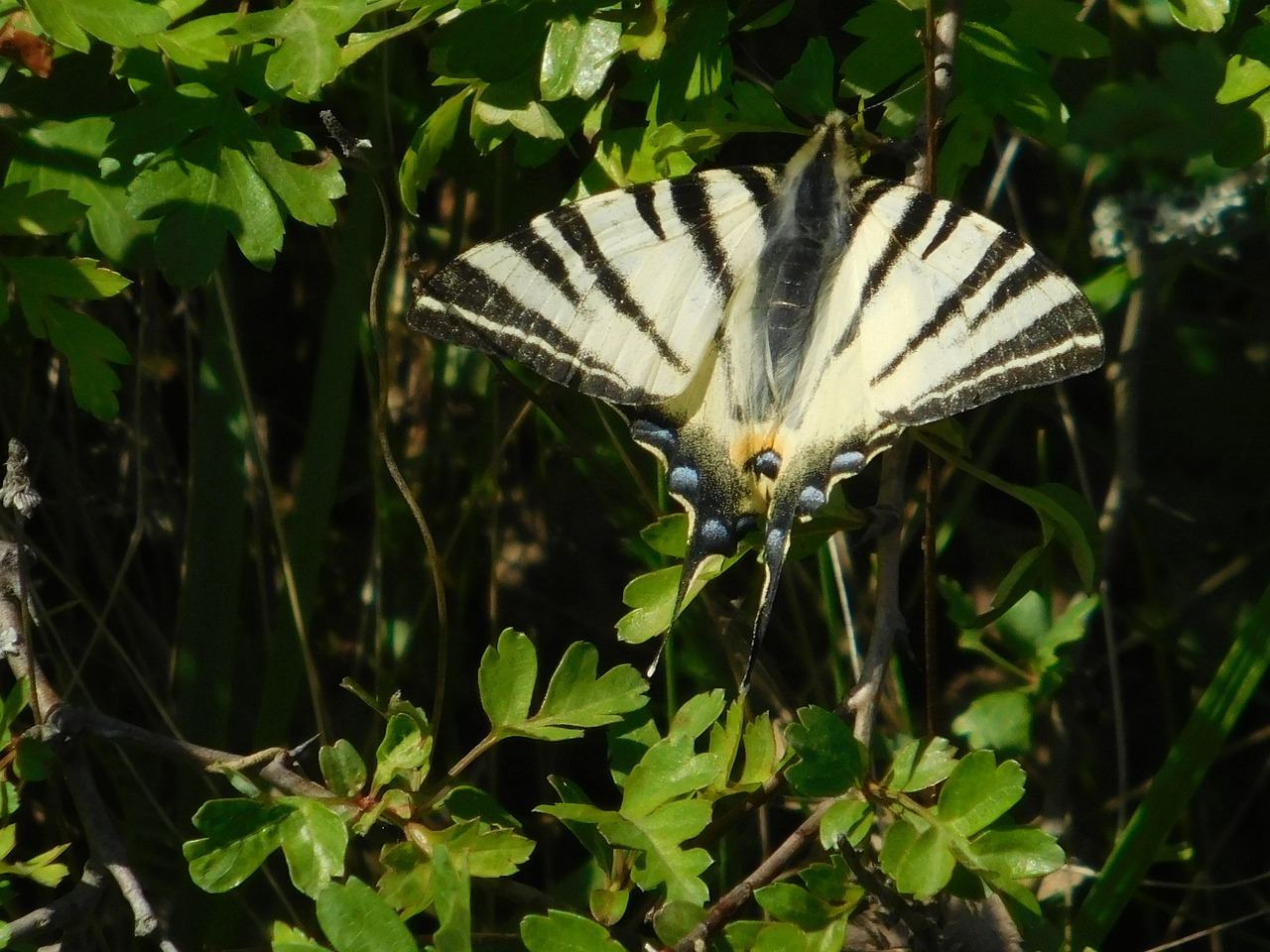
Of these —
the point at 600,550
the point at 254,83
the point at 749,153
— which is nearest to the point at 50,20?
the point at 254,83

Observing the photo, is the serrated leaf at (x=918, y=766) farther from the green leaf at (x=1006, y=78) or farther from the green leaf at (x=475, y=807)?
the green leaf at (x=1006, y=78)

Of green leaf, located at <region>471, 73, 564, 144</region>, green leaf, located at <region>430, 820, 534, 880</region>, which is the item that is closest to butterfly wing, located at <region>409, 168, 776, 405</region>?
green leaf, located at <region>471, 73, 564, 144</region>

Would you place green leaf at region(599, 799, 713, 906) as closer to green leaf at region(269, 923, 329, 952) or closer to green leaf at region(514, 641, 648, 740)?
green leaf at region(514, 641, 648, 740)

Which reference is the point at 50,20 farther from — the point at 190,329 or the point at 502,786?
the point at 502,786

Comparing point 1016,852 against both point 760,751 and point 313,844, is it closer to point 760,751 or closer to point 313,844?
point 760,751

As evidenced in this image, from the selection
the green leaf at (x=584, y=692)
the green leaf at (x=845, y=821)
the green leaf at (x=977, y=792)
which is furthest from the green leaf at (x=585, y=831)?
the green leaf at (x=977, y=792)
